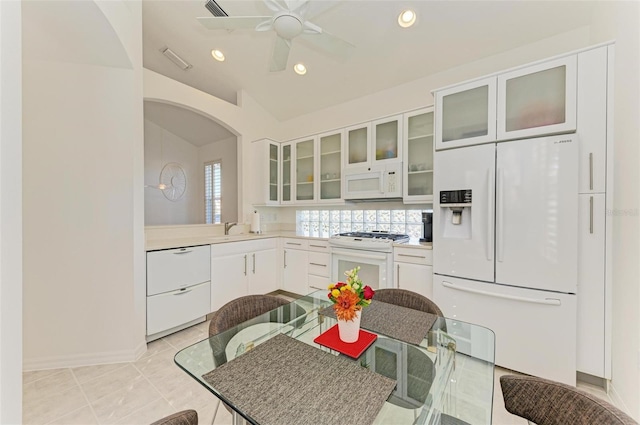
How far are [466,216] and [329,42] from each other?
182cm

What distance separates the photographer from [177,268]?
93.2 inches

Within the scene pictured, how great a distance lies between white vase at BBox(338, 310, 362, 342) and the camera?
1.03 metres

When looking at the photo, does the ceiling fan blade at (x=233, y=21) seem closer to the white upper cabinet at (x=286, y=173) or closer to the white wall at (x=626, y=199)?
the white upper cabinet at (x=286, y=173)

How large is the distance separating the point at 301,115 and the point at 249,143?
959mm

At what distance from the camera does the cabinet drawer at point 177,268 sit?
2.21 meters

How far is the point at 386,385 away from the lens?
31.9 inches

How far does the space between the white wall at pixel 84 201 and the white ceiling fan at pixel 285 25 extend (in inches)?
30.6

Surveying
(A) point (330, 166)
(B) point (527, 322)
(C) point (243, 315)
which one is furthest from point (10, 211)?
(A) point (330, 166)

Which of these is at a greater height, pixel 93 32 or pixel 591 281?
pixel 93 32

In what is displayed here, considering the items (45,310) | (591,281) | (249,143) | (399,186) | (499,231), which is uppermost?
(249,143)

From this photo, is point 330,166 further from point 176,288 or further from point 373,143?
point 176,288

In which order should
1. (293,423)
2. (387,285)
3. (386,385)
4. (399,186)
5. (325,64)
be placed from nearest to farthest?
(293,423) < (386,385) < (387,285) < (399,186) < (325,64)

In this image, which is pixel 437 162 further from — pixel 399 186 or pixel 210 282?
pixel 210 282

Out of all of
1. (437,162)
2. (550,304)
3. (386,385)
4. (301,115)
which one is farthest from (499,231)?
(301,115)
